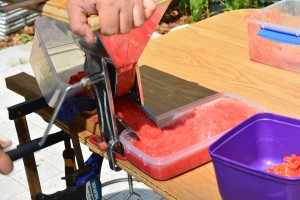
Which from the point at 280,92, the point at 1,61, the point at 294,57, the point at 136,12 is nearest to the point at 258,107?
the point at 280,92

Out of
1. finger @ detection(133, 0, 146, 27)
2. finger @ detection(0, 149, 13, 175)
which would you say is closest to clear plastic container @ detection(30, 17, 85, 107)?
finger @ detection(0, 149, 13, 175)

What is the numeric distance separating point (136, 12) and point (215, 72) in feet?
2.14

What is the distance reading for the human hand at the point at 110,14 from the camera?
1064 millimetres

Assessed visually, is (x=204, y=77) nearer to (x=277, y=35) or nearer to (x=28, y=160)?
(x=277, y=35)

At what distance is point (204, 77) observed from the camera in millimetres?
1677

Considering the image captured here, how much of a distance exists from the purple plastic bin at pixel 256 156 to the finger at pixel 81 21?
0.32m

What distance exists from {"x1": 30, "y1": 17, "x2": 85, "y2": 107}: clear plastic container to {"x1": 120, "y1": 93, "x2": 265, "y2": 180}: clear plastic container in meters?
0.23

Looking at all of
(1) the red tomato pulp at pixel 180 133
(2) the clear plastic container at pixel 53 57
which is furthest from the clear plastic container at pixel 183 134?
(2) the clear plastic container at pixel 53 57

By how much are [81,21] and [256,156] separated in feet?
1.54

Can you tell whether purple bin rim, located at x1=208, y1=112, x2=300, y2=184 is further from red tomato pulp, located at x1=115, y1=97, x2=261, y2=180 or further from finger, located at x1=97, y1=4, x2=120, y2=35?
finger, located at x1=97, y1=4, x2=120, y2=35

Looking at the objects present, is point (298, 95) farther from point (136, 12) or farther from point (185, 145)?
point (136, 12)

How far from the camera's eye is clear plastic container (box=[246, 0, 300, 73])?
1.62m

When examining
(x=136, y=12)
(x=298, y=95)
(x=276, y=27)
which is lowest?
(x=298, y=95)

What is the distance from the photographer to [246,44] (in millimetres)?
1850
